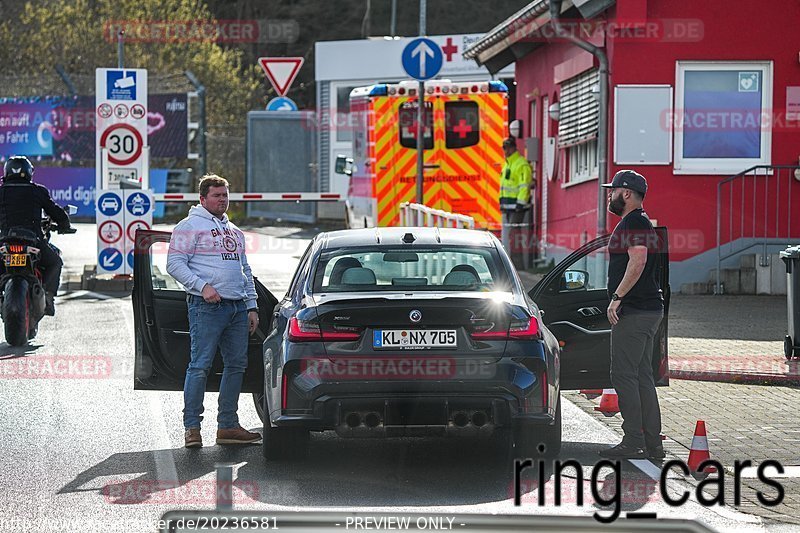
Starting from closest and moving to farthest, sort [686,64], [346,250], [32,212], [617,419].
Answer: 1. [346,250]
2. [617,419]
3. [32,212]
4. [686,64]

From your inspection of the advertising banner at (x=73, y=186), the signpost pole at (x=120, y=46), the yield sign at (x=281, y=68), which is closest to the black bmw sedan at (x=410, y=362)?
the signpost pole at (x=120, y=46)

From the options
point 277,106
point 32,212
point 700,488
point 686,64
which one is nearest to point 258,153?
point 277,106

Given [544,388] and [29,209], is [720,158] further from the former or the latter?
[544,388]

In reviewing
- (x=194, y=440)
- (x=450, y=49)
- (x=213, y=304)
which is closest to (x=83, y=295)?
(x=213, y=304)

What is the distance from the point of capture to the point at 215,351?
974cm

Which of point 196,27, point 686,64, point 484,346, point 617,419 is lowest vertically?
point 617,419

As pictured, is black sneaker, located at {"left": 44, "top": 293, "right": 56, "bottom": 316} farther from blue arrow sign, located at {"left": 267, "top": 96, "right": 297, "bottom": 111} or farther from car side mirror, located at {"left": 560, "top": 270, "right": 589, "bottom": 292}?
blue arrow sign, located at {"left": 267, "top": 96, "right": 297, "bottom": 111}

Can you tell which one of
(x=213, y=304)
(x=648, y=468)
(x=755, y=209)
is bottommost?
(x=648, y=468)

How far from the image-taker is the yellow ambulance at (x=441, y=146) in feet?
80.3

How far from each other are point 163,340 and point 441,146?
14.9 metres

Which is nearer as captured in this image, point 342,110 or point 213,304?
point 213,304

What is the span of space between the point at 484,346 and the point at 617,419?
2.75 meters

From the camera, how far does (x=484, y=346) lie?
27.9ft

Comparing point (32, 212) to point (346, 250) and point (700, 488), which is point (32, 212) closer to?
point (346, 250)
